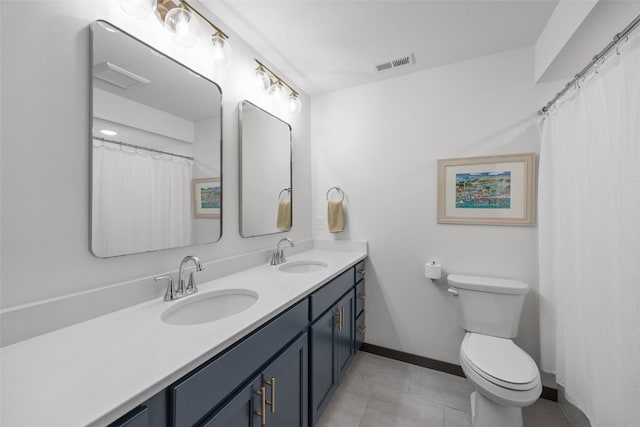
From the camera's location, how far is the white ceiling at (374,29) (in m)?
1.43

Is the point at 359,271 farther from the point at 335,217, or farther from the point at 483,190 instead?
the point at 483,190

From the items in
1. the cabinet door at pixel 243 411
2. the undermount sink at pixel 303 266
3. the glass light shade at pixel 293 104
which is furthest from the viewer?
the glass light shade at pixel 293 104

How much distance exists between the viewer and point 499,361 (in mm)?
1394

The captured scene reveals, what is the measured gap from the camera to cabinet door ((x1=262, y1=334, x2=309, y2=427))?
102 cm

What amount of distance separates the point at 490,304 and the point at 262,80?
2.21 metres

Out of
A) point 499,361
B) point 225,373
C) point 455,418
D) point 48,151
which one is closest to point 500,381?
point 499,361

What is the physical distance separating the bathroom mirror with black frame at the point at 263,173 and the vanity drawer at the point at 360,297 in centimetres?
77

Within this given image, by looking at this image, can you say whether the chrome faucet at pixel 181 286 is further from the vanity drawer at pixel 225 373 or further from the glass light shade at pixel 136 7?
the glass light shade at pixel 136 7

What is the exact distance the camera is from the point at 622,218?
97 cm

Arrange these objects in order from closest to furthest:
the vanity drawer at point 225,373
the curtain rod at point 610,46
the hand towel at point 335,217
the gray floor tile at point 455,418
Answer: the vanity drawer at point 225,373 < the curtain rod at point 610,46 < the gray floor tile at point 455,418 < the hand towel at point 335,217

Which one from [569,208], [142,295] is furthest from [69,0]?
[569,208]

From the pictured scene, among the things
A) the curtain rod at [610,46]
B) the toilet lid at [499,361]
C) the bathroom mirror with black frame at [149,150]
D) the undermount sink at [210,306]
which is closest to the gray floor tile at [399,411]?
the toilet lid at [499,361]

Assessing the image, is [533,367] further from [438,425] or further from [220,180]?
[220,180]

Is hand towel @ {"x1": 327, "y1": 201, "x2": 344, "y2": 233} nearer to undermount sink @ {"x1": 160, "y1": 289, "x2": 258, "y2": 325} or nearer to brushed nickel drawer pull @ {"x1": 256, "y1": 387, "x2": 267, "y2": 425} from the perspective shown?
undermount sink @ {"x1": 160, "y1": 289, "x2": 258, "y2": 325}
